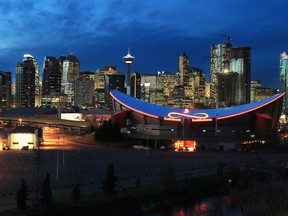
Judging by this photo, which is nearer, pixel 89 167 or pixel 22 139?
pixel 89 167

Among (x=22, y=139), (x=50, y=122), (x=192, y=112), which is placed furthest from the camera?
(x=50, y=122)

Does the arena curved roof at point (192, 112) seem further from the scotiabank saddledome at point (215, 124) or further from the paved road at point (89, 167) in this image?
the paved road at point (89, 167)

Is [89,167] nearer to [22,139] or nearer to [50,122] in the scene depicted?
[22,139]

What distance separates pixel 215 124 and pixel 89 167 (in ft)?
95.4

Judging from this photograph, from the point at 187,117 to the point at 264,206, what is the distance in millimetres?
45014

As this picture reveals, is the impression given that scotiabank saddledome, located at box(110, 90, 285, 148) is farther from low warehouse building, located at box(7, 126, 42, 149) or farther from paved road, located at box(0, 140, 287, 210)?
low warehouse building, located at box(7, 126, 42, 149)

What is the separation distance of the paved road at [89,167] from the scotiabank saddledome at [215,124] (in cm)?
938

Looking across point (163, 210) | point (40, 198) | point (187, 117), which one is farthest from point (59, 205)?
point (187, 117)

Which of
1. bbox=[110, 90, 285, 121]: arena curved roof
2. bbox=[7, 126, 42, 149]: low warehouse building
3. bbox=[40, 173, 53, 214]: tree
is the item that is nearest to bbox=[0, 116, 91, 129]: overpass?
bbox=[110, 90, 285, 121]: arena curved roof

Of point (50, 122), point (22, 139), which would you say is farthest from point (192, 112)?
point (50, 122)

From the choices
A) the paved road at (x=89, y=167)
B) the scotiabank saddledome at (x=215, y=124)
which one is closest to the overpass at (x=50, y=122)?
the scotiabank saddledome at (x=215, y=124)

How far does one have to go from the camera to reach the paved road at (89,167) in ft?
105

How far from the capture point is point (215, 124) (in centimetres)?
6781

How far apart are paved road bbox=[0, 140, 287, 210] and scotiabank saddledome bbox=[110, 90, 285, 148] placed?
9.38m
